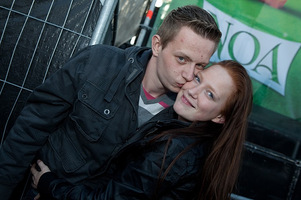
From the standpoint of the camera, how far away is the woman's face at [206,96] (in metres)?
1.78

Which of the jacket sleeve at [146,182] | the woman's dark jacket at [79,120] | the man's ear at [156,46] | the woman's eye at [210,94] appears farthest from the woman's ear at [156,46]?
the jacket sleeve at [146,182]

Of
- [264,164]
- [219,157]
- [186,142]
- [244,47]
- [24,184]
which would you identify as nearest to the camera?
[186,142]

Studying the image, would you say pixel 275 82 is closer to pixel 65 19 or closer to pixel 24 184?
pixel 65 19

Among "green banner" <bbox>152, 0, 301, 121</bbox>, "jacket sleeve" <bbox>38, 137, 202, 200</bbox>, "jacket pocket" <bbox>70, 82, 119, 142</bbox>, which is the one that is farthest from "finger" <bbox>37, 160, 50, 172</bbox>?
"green banner" <bbox>152, 0, 301, 121</bbox>

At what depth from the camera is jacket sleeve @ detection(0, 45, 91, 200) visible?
177 centimetres

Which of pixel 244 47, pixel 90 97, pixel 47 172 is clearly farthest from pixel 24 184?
pixel 244 47

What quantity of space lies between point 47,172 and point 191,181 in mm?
893

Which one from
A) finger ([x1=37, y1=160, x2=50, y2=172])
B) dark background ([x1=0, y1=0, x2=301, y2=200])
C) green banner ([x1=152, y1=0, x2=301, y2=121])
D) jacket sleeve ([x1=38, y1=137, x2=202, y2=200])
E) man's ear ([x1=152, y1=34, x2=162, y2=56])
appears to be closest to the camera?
jacket sleeve ([x1=38, y1=137, x2=202, y2=200])

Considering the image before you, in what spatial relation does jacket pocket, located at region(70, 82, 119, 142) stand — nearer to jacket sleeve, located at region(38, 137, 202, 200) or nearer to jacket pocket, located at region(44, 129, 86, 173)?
jacket pocket, located at region(44, 129, 86, 173)

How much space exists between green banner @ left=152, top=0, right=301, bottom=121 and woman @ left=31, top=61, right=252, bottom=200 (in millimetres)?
2050

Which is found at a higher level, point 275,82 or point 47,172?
point 275,82

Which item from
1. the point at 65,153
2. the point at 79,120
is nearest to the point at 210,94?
the point at 79,120

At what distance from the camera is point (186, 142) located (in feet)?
5.25

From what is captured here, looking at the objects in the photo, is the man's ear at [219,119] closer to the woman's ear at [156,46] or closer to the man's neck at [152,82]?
the man's neck at [152,82]
